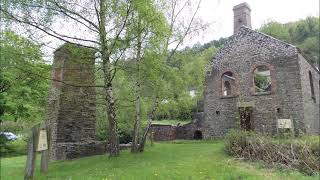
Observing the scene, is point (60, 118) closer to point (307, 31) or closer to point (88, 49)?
point (88, 49)

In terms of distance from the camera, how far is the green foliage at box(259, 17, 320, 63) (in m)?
40.4

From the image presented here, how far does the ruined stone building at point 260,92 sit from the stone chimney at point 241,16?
2.86 meters

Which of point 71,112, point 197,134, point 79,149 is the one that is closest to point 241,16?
point 197,134

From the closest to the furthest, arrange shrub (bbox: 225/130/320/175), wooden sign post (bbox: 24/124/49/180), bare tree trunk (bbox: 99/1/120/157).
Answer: wooden sign post (bbox: 24/124/49/180)
shrub (bbox: 225/130/320/175)
bare tree trunk (bbox: 99/1/120/157)

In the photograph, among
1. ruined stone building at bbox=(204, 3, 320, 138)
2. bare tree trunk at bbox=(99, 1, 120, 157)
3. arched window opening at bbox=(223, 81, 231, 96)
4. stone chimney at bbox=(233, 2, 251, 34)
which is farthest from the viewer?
arched window opening at bbox=(223, 81, 231, 96)

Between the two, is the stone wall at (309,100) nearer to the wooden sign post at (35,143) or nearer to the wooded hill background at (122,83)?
the wooded hill background at (122,83)

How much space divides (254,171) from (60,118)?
8.53 meters

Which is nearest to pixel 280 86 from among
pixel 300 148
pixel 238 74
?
pixel 238 74

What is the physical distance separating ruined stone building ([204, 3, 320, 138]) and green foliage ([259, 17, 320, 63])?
22.8 metres

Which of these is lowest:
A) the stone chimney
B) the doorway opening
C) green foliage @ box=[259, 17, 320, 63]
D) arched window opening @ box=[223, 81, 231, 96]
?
the doorway opening

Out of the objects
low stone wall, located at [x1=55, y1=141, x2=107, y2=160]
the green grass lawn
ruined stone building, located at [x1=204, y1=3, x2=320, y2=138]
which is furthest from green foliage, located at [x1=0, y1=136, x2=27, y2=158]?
ruined stone building, located at [x1=204, y1=3, x2=320, y2=138]

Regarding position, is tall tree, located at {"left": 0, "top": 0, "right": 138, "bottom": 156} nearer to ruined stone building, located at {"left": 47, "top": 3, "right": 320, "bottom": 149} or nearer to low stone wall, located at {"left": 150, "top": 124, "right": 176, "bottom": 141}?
ruined stone building, located at {"left": 47, "top": 3, "right": 320, "bottom": 149}

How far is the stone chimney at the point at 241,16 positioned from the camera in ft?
68.2

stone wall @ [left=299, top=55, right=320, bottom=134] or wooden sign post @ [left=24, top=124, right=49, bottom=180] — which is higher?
stone wall @ [left=299, top=55, right=320, bottom=134]
